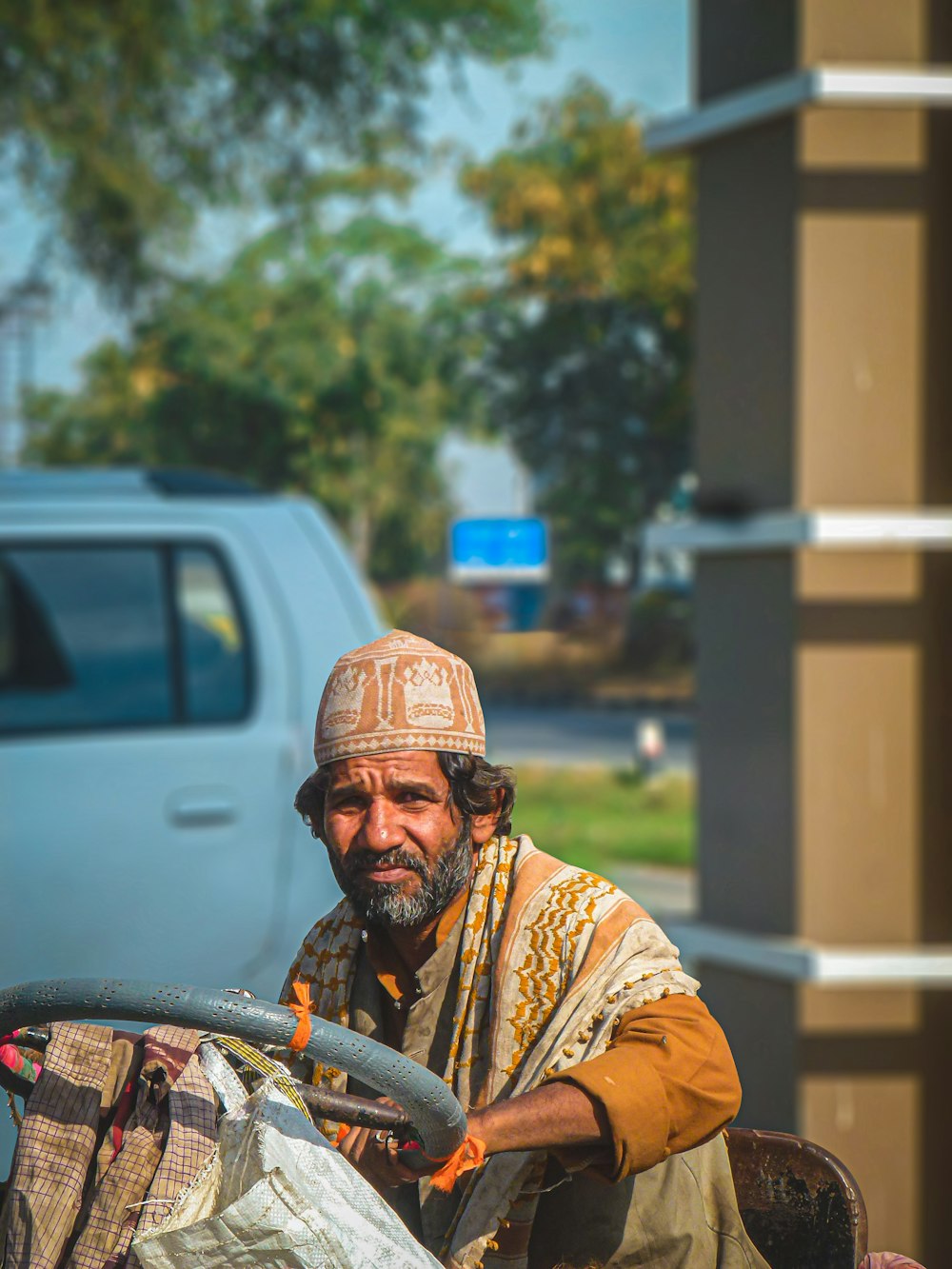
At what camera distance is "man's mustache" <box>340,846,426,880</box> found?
187 centimetres

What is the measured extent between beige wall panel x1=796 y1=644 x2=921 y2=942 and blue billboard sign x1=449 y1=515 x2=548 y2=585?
7402 millimetres

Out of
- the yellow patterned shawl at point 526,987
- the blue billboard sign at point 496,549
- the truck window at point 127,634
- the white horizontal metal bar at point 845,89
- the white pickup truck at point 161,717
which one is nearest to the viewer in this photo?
the yellow patterned shawl at point 526,987

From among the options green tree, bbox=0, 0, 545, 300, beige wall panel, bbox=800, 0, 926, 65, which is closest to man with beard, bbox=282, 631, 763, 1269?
beige wall panel, bbox=800, 0, 926, 65

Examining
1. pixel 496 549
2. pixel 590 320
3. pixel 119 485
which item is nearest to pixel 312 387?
pixel 590 320

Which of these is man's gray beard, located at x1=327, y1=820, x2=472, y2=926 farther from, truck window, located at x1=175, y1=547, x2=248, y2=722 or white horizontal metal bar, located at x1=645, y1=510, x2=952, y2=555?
truck window, located at x1=175, y1=547, x2=248, y2=722

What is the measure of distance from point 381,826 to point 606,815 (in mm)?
12625

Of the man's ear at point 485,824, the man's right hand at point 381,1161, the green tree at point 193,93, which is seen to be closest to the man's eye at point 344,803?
the man's ear at point 485,824

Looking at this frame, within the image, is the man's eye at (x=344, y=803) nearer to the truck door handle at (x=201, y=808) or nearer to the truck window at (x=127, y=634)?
the truck door handle at (x=201, y=808)

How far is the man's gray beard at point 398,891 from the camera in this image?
1864mm

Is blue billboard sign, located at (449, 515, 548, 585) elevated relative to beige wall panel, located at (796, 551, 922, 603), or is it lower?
lower

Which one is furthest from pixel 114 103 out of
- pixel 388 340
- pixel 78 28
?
pixel 388 340

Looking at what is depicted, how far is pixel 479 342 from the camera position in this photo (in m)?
22.1

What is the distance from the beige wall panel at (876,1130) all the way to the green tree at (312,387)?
14.2 metres

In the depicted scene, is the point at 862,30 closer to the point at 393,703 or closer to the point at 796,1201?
the point at 393,703
